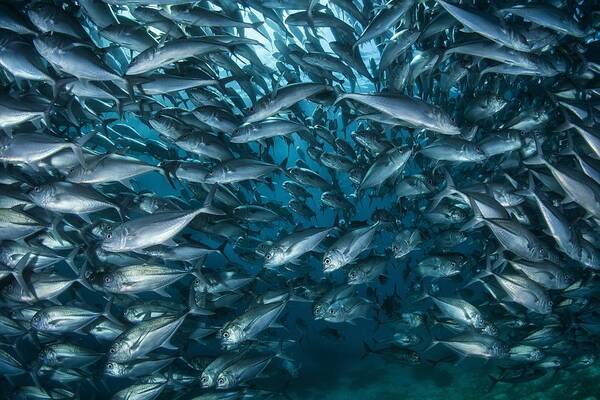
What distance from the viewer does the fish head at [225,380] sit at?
17.2 feet

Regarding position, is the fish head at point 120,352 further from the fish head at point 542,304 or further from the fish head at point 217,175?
the fish head at point 542,304

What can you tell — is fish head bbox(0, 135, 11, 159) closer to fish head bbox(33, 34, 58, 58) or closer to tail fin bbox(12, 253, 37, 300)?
fish head bbox(33, 34, 58, 58)

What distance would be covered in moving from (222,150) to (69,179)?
1.77 m

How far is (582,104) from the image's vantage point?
14.5ft

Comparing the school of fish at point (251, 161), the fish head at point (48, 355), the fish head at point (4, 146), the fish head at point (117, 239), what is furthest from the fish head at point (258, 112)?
the fish head at point (48, 355)

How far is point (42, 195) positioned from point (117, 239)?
1006 mm

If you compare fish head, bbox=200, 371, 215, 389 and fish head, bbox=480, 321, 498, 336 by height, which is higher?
fish head, bbox=480, 321, 498, 336

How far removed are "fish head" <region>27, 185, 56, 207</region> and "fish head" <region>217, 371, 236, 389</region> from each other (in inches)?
126

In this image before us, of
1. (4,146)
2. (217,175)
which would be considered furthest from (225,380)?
(4,146)

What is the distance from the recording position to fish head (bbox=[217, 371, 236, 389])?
5.24m

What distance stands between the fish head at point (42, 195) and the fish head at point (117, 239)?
0.83 meters

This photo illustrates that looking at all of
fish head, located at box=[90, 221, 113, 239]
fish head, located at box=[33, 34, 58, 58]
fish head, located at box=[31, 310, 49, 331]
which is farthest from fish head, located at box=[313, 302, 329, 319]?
fish head, located at box=[33, 34, 58, 58]

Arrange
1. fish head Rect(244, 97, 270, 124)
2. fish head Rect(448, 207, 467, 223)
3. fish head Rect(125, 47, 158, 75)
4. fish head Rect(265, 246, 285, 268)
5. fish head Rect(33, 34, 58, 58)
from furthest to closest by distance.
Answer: fish head Rect(448, 207, 467, 223), fish head Rect(265, 246, 285, 268), fish head Rect(244, 97, 270, 124), fish head Rect(125, 47, 158, 75), fish head Rect(33, 34, 58, 58)

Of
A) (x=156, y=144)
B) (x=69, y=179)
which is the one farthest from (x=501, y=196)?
(x=156, y=144)
